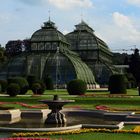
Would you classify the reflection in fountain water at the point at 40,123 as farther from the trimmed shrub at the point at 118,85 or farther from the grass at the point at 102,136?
the trimmed shrub at the point at 118,85

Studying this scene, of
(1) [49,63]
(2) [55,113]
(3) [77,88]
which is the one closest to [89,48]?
(1) [49,63]

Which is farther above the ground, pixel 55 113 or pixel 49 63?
pixel 49 63

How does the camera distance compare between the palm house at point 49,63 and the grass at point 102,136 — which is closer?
the grass at point 102,136

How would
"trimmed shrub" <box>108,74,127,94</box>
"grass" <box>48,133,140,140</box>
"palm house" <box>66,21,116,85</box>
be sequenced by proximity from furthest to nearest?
"palm house" <box>66,21,116,85</box> → "trimmed shrub" <box>108,74,127,94</box> → "grass" <box>48,133,140,140</box>

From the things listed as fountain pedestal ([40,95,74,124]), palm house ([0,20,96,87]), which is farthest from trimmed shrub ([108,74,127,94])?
fountain pedestal ([40,95,74,124])

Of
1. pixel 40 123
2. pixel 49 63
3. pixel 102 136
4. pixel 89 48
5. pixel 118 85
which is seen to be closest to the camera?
pixel 102 136

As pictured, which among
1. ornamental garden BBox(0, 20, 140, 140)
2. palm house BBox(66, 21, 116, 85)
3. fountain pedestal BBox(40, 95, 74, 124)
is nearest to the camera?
ornamental garden BBox(0, 20, 140, 140)

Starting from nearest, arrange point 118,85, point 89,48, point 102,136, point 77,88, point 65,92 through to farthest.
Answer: point 102,136 < point 77,88 < point 118,85 < point 65,92 < point 89,48

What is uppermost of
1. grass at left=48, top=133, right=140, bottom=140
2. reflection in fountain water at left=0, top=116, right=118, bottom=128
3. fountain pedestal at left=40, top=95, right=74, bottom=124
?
fountain pedestal at left=40, top=95, right=74, bottom=124

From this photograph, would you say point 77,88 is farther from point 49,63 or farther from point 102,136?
point 102,136

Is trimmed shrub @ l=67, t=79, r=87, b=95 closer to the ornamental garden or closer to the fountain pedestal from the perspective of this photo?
the ornamental garden

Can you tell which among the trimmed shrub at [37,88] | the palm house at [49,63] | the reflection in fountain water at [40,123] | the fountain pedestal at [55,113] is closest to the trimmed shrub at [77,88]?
the trimmed shrub at [37,88]

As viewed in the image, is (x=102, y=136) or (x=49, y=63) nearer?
(x=102, y=136)

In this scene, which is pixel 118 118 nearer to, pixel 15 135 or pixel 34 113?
pixel 34 113
